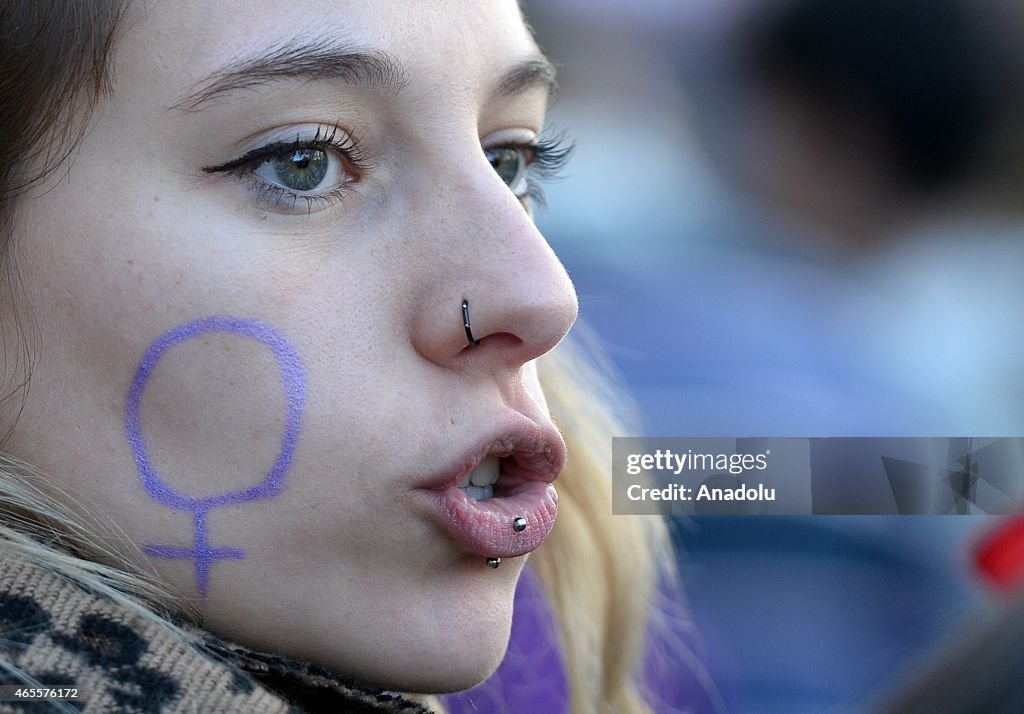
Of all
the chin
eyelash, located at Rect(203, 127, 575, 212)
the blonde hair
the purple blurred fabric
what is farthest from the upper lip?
the purple blurred fabric

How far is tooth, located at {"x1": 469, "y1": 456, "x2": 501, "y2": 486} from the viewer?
3.51 ft

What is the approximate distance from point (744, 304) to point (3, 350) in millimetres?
2038

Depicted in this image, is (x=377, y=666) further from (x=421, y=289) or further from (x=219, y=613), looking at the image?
(x=421, y=289)

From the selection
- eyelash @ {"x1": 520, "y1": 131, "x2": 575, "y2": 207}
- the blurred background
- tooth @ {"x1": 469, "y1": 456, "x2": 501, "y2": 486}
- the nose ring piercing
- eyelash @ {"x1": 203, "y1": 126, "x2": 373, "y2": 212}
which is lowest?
tooth @ {"x1": 469, "y1": 456, "x2": 501, "y2": 486}

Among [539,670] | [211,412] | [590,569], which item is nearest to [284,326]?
[211,412]

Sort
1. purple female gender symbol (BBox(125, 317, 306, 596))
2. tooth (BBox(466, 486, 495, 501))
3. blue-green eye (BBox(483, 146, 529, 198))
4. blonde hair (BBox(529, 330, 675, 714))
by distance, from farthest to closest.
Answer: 1. blonde hair (BBox(529, 330, 675, 714))
2. blue-green eye (BBox(483, 146, 529, 198))
3. tooth (BBox(466, 486, 495, 501))
4. purple female gender symbol (BBox(125, 317, 306, 596))

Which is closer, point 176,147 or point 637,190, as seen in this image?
point 176,147

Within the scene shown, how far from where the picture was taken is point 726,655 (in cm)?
256

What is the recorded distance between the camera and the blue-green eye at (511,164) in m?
1.23

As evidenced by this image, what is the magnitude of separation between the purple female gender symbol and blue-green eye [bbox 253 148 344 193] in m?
0.13

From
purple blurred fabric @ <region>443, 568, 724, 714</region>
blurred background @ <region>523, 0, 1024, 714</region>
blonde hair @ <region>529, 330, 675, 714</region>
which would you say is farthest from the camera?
blurred background @ <region>523, 0, 1024, 714</region>

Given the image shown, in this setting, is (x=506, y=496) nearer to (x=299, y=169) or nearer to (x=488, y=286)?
(x=488, y=286)

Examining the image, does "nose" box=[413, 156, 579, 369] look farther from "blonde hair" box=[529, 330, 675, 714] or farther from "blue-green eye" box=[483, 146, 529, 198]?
"blonde hair" box=[529, 330, 675, 714]

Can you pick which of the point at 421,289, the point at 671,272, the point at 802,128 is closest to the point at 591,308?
the point at 671,272
